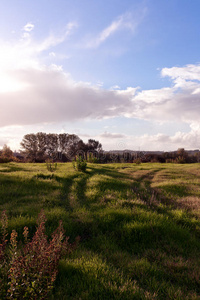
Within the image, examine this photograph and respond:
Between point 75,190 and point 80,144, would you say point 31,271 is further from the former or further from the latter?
point 80,144

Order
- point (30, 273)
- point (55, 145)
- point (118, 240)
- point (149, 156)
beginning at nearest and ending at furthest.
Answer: point (30, 273)
point (118, 240)
point (149, 156)
point (55, 145)

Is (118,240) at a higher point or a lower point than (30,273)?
lower

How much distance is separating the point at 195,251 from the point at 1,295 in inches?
169

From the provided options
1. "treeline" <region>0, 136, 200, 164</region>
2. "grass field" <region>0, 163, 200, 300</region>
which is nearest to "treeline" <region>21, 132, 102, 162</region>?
"treeline" <region>0, 136, 200, 164</region>

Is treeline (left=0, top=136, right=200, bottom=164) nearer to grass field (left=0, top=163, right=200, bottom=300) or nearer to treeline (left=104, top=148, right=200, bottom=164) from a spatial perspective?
treeline (left=104, top=148, right=200, bottom=164)

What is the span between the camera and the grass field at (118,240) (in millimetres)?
3400

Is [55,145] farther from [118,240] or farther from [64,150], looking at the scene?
[118,240]

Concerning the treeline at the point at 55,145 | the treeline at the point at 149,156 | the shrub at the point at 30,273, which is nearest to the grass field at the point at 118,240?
the shrub at the point at 30,273

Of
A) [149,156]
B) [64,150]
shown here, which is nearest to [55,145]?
[64,150]

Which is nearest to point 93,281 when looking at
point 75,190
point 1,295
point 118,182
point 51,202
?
point 1,295

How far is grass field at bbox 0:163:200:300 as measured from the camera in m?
3.40

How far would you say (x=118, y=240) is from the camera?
5402 mm

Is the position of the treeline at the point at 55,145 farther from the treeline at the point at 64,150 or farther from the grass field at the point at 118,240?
the grass field at the point at 118,240

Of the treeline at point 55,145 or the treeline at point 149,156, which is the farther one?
the treeline at point 55,145
